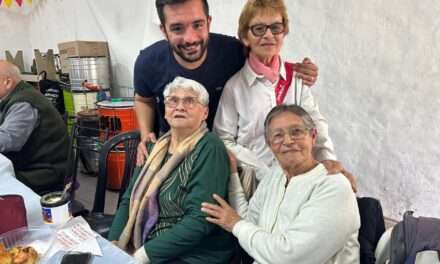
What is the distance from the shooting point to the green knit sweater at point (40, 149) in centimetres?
231

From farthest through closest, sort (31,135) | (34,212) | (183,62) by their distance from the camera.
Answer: (31,135) < (183,62) < (34,212)

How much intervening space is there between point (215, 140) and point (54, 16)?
15.4 ft

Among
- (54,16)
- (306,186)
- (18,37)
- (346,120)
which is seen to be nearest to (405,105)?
(346,120)

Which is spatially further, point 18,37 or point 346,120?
point 18,37

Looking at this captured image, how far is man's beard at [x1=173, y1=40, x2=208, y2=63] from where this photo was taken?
153cm

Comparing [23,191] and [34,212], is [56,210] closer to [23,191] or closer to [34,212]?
[34,212]

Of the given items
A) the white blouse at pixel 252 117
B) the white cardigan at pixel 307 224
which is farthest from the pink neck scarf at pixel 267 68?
the white cardigan at pixel 307 224

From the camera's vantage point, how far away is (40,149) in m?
2.37

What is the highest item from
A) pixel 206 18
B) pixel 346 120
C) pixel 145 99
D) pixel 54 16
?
pixel 54 16

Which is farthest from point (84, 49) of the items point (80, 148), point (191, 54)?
point (191, 54)

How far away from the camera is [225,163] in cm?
145

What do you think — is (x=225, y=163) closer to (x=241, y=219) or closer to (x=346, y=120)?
(x=241, y=219)

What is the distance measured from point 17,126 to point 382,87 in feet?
7.06

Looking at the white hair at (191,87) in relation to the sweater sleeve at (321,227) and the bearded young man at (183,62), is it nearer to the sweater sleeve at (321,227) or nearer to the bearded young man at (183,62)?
the bearded young man at (183,62)
